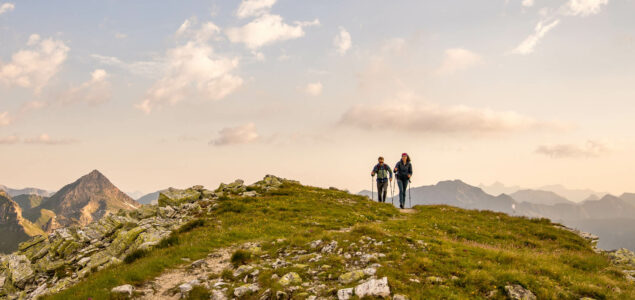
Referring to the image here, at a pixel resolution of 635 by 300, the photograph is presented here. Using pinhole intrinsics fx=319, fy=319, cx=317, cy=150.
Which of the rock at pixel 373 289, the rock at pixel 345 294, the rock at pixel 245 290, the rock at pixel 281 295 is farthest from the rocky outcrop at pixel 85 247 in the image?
the rock at pixel 373 289

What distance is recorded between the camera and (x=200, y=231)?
67.2 ft

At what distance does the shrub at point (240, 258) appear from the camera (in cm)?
1421

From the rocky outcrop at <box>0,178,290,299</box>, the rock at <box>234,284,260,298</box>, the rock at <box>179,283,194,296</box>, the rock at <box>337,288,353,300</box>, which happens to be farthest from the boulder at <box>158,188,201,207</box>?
the rock at <box>337,288,353,300</box>

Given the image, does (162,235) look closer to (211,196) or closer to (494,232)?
(211,196)

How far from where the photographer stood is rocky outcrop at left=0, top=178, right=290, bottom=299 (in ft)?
59.3

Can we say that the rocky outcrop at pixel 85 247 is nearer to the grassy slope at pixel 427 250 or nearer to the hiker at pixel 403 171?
the grassy slope at pixel 427 250

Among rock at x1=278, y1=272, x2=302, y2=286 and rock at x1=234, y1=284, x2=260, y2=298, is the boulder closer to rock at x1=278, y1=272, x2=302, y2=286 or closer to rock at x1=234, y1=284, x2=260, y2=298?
rock at x1=234, y1=284, x2=260, y2=298

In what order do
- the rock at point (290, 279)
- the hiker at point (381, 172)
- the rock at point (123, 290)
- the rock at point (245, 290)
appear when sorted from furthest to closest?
the hiker at point (381, 172)
the rock at point (123, 290)
the rock at point (290, 279)
the rock at point (245, 290)

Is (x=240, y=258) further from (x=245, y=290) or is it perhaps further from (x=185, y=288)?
(x=245, y=290)

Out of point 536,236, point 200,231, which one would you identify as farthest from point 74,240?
point 536,236

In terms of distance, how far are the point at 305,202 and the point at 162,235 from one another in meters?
13.4

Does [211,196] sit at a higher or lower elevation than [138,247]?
higher

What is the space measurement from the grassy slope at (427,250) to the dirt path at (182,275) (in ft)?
2.21

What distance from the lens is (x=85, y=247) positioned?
2222 cm
